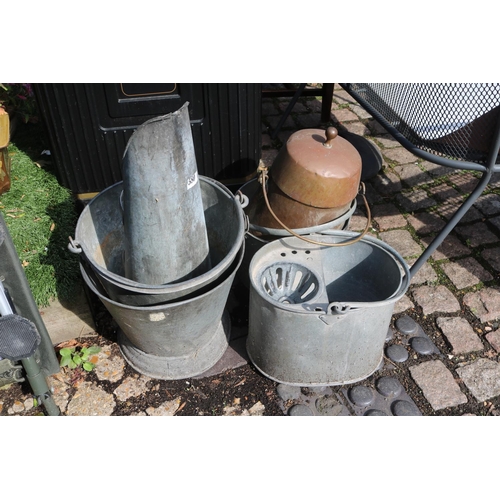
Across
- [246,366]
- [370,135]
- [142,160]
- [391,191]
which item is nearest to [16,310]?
[142,160]

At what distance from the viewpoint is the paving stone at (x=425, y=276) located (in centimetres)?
398

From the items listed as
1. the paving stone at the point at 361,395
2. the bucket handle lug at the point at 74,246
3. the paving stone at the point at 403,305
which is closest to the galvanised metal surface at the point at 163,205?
the bucket handle lug at the point at 74,246

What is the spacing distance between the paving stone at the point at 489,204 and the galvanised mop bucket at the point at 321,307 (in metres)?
1.80

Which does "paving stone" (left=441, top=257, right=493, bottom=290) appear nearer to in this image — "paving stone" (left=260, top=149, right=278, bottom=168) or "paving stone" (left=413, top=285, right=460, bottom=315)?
"paving stone" (left=413, top=285, right=460, bottom=315)

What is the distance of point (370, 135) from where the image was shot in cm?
549

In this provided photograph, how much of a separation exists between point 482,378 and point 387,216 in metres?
1.69

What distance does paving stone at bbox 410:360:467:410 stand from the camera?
10.6 feet

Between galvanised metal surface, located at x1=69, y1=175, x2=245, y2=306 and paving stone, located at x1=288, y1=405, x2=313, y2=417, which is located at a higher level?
galvanised metal surface, located at x1=69, y1=175, x2=245, y2=306

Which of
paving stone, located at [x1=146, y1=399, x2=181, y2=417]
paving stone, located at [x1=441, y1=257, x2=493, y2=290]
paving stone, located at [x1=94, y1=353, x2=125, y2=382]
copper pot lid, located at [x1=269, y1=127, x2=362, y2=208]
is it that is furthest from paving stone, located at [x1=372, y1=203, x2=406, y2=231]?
paving stone, located at [x1=94, y1=353, x2=125, y2=382]

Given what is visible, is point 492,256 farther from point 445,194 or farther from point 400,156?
point 400,156

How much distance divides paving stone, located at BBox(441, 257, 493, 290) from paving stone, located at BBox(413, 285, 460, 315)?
0.15 m

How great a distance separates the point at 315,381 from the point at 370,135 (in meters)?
3.17

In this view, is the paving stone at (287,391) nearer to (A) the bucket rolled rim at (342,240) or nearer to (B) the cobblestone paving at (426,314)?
(B) the cobblestone paving at (426,314)

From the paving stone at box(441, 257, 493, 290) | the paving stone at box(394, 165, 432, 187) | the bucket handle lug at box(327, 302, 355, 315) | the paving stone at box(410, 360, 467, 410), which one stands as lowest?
the paving stone at box(410, 360, 467, 410)
